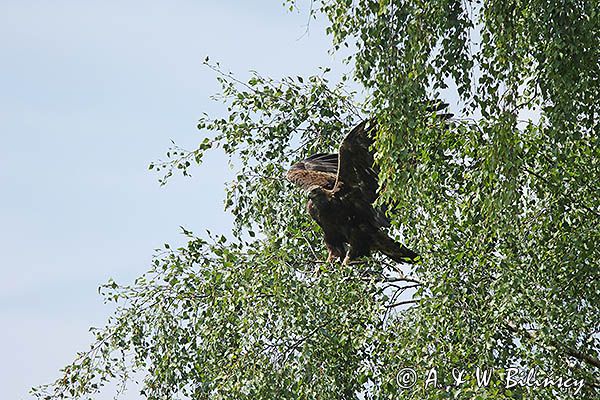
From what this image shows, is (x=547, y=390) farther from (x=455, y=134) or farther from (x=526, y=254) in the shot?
(x=455, y=134)

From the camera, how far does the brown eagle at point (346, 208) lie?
243 inches

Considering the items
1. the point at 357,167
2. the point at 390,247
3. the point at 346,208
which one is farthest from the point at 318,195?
the point at 390,247

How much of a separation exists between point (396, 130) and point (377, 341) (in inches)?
66.3

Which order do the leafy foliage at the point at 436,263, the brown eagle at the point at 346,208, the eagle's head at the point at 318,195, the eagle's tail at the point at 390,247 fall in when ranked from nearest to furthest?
the leafy foliage at the point at 436,263 → the brown eagle at the point at 346,208 → the eagle's head at the point at 318,195 → the eagle's tail at the point at 390,247

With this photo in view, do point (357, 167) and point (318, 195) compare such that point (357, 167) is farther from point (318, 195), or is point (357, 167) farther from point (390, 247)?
point (390, 247)

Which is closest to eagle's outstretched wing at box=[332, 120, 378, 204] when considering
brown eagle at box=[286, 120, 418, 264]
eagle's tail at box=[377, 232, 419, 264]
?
brown eagle at box=[286, 120, 418, 264]

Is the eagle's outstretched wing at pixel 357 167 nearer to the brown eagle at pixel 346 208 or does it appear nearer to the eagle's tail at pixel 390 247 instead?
the brown eagle at pixel 346 208

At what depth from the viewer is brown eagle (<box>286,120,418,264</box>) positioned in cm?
616

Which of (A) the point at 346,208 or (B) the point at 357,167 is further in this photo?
(A) the point at 346,208

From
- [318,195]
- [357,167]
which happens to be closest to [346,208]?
[318,195]

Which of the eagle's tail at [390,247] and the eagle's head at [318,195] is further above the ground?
the eagle's head at [318,195]

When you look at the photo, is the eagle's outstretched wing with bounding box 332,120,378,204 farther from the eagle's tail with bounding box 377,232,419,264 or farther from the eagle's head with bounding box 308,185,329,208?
the eagle's tail with bounding box 377,232,419,264

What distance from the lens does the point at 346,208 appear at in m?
6.34

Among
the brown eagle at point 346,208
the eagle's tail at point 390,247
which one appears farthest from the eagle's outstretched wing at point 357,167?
the eagle's tail at point 390,247
